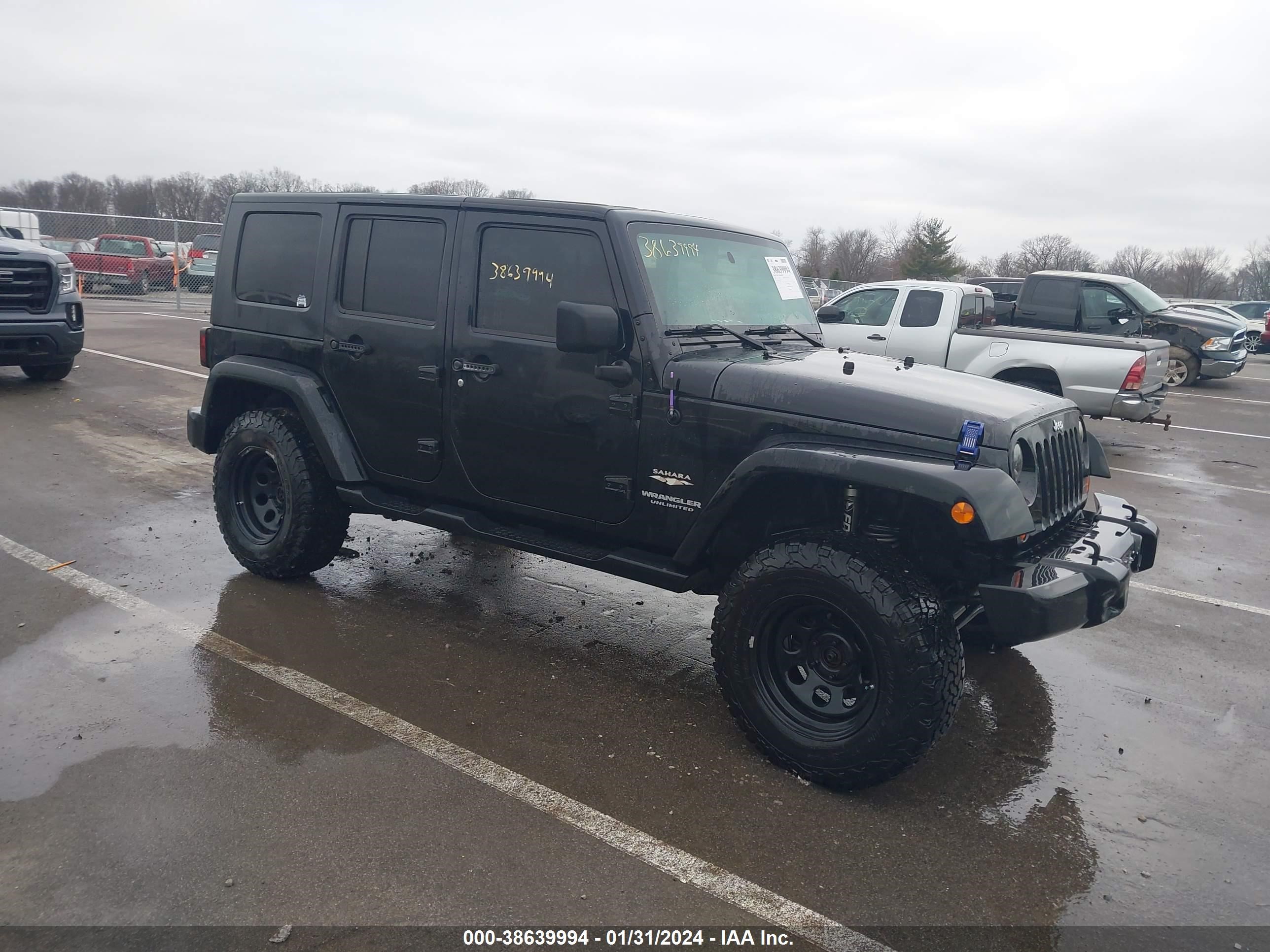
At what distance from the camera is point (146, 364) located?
12953 mm

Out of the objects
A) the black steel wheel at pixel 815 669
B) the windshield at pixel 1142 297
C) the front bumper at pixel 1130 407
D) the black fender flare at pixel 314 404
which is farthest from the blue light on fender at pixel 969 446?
the windshield at pixel 1142 297

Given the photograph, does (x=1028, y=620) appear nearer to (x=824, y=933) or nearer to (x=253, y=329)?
(x=824, y=933)

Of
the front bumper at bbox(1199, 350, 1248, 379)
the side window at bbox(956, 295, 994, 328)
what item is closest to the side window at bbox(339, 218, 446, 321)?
the side window at bbox(956, 295, 994, 328)

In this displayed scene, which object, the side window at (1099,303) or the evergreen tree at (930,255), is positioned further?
the evergreen tree at (930,255)

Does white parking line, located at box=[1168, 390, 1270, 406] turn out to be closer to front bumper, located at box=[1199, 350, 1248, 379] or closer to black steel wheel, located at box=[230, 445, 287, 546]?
front bumper, located at box=[1199, 350, 1248, 379]

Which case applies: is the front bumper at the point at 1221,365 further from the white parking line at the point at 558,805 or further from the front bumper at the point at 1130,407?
the white parking line at the point at 558,805

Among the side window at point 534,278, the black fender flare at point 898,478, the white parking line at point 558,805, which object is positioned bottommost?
the white parking line at point 558,805

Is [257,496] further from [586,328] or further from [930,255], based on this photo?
[930,255]

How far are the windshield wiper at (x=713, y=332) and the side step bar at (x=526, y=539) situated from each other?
97cm

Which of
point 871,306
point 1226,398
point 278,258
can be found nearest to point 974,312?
point 871,306

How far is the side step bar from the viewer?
13.1ft

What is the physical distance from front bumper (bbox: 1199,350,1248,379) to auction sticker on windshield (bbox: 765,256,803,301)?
15168 mm

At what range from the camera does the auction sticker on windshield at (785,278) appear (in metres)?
4.83

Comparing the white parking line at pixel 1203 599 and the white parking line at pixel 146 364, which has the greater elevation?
the white parking line at pixel 1203 599
